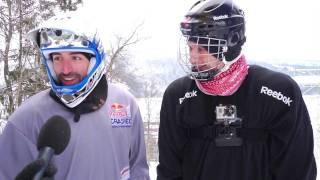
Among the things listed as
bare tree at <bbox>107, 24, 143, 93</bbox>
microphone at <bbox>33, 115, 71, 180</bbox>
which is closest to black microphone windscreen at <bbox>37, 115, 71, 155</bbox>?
microphone at <bbox>33, 115, 71, 180</bbox>

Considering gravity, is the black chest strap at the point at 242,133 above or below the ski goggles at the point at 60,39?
below

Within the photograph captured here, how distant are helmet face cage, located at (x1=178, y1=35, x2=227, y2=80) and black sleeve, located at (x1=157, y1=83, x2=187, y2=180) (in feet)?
0.85

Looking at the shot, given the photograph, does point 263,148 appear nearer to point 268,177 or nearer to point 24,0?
point 268,177

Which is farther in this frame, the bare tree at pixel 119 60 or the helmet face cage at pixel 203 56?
the bare tree at pixel 119 60

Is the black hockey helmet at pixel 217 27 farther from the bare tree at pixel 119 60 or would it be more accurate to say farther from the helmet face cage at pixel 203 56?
the bare tree at pixel 119 60

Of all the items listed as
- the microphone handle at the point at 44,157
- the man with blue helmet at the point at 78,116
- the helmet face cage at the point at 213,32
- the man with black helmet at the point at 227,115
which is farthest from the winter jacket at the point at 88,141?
the microphone handle at the point at 44,157

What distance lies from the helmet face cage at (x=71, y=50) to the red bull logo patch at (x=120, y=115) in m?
0.21

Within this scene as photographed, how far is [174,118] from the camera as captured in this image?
2988 mm

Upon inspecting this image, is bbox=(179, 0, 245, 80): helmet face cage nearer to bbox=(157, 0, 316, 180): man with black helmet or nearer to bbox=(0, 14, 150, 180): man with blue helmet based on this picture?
bbox=(157, 0, 316, 180): man with black helmet

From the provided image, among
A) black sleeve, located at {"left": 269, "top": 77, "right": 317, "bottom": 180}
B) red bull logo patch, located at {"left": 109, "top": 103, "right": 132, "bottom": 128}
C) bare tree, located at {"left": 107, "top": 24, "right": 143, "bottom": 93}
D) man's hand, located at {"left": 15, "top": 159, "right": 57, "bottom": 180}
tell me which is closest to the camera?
man's hand, located at {"left": 15, "top": 159, "right": 57, "bottom": 180}

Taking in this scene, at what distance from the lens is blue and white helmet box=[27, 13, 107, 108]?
295 centimetres

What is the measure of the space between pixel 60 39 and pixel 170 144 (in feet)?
3.22

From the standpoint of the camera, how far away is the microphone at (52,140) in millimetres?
1504

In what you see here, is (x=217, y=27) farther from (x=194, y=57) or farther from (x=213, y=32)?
(x=194, y=57)
